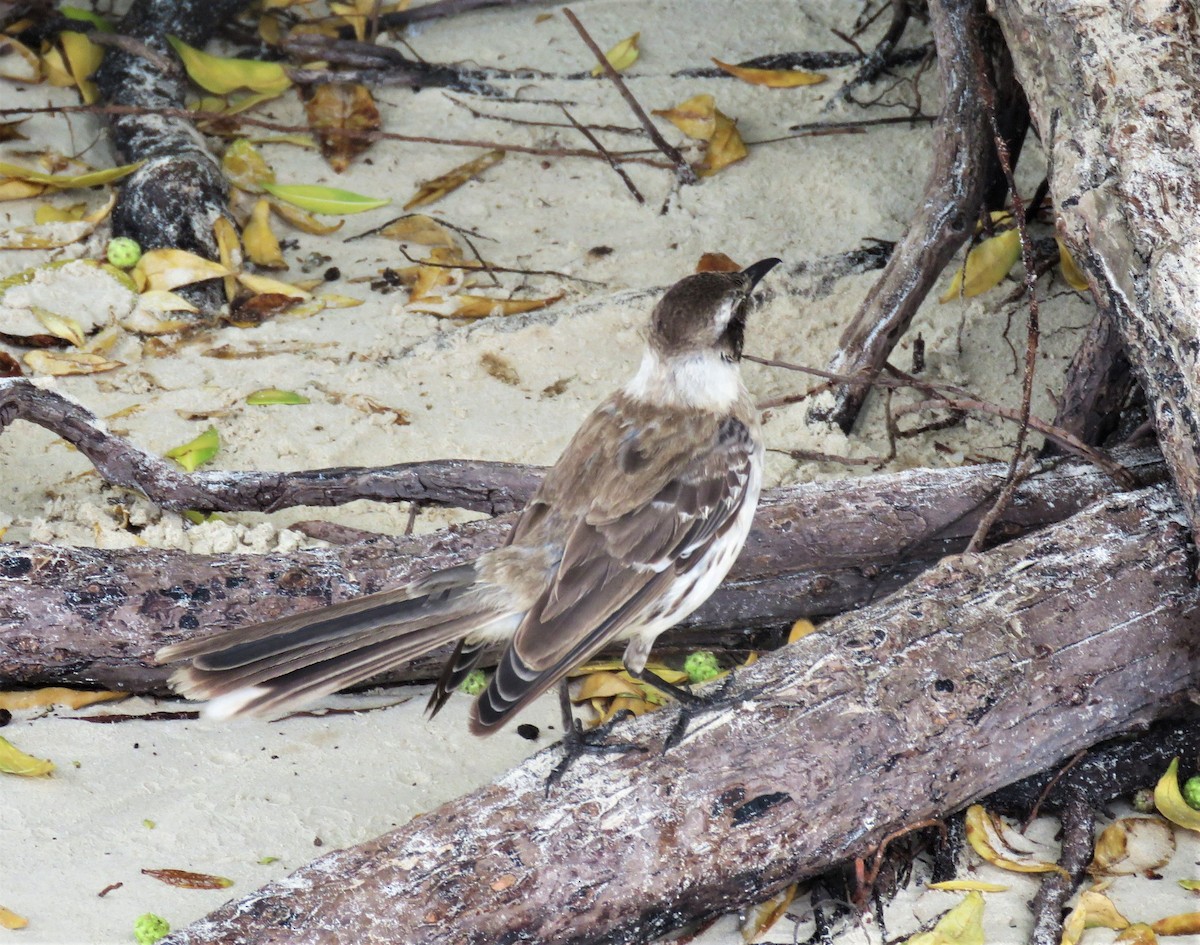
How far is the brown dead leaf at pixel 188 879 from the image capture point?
10.6 ft

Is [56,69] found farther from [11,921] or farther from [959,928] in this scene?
[959,928]

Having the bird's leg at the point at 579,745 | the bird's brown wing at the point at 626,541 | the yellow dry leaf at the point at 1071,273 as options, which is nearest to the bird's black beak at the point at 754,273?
the bird's brown wing at the point at 626,541

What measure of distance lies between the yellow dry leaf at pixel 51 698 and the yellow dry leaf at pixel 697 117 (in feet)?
12.4

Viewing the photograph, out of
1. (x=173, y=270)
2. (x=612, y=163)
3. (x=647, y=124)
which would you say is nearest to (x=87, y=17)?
(x=173, y=270)

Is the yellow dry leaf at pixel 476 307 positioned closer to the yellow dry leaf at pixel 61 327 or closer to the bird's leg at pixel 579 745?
the yellow dry leaf at pixel 61 327

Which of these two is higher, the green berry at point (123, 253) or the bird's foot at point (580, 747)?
the green berry at point (123, 253)

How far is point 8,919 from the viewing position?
3.01 meters

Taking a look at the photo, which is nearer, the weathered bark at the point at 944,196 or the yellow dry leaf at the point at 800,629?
A: the yellow dry leaf at the point at 800,629

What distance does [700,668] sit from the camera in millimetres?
4082

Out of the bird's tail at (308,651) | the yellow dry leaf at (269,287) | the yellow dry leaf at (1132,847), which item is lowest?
the yellow dry leaf at (1132,847)

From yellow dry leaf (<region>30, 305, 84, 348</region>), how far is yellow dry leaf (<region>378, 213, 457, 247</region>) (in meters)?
1.41

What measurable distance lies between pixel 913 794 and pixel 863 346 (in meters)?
2.06

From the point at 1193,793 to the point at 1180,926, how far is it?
0.44 m

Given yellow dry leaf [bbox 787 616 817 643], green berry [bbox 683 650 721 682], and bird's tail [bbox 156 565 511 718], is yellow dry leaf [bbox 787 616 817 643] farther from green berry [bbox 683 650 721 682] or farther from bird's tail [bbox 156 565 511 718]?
bird's tail [bbox 156 565 511 718]
